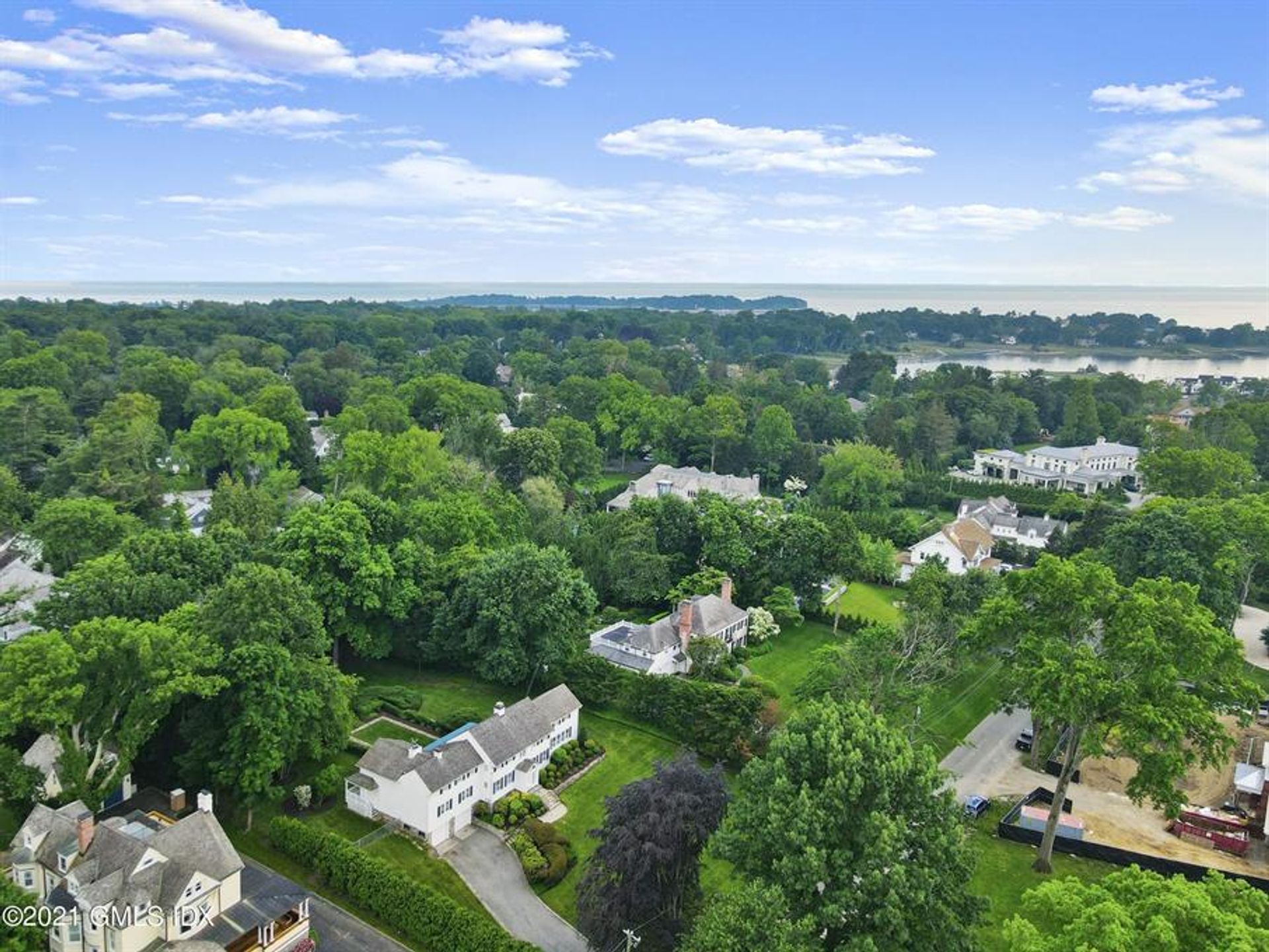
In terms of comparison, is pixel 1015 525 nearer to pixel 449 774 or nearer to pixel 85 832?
pixel 449 774

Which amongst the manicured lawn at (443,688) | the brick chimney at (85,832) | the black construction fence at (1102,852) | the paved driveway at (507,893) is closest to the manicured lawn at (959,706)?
the black construction fence at (1102,852)

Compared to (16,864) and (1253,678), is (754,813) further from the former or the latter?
(1253,678)

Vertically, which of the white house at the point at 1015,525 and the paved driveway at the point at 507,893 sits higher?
the white house at the point at 1015,525

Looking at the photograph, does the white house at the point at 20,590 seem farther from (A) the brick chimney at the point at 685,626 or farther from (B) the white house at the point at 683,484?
(B) the white house at the point at 683,484

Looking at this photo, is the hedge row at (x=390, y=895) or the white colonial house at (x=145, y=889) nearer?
the white colonial house at (x=145, y=889)

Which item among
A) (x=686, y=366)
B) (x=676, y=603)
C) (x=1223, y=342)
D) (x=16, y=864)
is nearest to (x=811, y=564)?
(x=676, y=603)

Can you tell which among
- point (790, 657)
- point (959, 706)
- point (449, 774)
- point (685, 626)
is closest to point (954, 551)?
point (790, 657)

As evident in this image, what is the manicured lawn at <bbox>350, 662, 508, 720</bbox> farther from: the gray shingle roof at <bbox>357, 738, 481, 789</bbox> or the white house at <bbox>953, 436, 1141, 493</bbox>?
the white house at <bbox>953, 436, 1141, 493</bbox>
